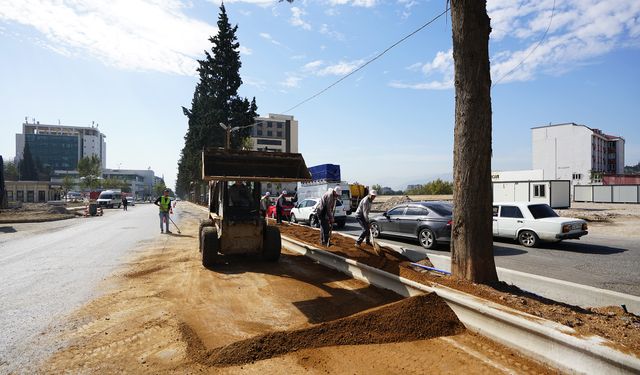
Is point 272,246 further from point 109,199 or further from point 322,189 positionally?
point 109,199

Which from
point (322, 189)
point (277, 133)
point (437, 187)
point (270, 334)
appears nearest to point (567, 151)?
point (437, 187)

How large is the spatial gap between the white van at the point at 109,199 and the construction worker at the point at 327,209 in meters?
42.1

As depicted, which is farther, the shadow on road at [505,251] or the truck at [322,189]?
the truck at [322,189]

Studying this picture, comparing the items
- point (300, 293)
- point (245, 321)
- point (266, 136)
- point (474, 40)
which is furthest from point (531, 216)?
point (266, 136)

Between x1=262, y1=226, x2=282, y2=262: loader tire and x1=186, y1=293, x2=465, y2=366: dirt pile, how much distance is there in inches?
178

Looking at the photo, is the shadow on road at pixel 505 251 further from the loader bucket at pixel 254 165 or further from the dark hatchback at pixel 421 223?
the loader bucket at pixel 254 165

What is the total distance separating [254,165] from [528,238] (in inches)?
377

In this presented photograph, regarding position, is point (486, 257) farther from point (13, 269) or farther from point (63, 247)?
point (63, 247)

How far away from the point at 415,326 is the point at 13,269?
9.36 m

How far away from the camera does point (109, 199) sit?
154 ft

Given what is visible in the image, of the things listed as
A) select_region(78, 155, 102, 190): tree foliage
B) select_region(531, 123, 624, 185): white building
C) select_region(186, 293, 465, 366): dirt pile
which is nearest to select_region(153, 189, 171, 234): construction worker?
select_region(186, 293, 465, 366): dirt pile

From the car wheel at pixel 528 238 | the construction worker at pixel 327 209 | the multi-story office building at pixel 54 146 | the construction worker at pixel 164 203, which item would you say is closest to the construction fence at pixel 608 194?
the car wheel at pixel 528 238

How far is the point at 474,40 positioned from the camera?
6113mm

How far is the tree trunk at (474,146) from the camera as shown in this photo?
6.10 metres
